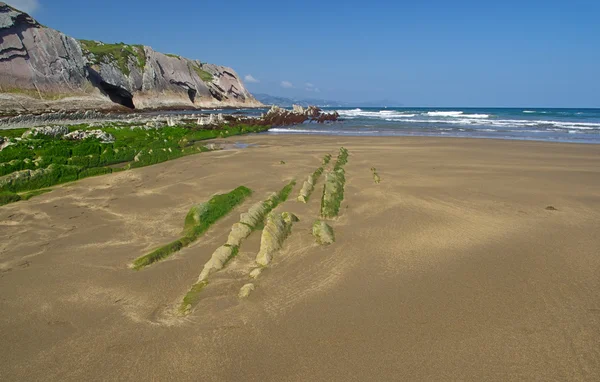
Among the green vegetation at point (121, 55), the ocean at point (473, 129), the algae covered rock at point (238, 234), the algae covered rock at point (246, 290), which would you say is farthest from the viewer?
the green vegetation at point (121, 55)

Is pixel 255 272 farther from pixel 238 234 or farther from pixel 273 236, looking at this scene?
pixel 238 234

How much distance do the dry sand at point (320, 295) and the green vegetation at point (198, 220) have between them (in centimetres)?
19

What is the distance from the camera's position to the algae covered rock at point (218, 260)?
4.81 m

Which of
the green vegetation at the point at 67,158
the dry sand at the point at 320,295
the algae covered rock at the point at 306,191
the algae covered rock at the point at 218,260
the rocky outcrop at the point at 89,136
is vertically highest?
the rocky outcrop at the point at 89,136

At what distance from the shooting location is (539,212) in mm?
7637

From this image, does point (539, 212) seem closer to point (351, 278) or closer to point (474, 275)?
point (474, 275)

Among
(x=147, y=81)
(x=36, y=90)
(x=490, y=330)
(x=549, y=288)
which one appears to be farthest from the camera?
(x=147, y=81)

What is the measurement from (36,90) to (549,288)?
53.5 metres

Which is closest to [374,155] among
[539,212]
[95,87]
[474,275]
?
[539,212]

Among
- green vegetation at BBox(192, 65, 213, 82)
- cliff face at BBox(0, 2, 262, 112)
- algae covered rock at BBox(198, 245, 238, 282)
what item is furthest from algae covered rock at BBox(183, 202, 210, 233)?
green vegetation at BBox(192, 65, 213, 82)

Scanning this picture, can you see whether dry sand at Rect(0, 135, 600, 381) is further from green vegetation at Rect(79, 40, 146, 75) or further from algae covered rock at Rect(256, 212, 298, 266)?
green vegetation at Rect(79, 40, 146, 75)

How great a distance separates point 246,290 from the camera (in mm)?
4375

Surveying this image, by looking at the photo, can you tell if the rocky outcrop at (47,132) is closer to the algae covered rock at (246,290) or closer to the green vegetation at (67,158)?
the green vegetation at (67,158)

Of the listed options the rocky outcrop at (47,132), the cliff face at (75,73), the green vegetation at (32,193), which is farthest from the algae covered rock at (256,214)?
the cliff face at (75,73)
